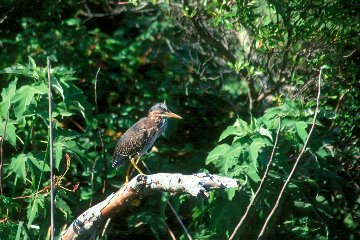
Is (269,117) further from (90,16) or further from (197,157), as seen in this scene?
(90,16)

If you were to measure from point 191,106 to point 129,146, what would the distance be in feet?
5.57

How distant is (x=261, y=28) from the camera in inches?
229

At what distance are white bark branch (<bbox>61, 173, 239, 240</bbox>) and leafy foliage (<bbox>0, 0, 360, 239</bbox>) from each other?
1.41 feet

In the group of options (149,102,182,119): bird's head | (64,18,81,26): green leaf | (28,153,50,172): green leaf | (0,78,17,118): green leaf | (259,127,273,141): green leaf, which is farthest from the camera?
(64,18,81,26): green leaf

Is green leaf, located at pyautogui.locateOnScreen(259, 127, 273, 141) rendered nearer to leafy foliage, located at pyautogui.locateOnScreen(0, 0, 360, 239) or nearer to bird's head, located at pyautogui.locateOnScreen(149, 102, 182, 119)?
leafy foliage, located at pyautogui.locateOnScreen(0, 0, 360, 239)

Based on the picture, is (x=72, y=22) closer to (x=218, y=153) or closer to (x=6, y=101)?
(x=6, y=101)

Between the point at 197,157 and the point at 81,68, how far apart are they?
6.76 ft

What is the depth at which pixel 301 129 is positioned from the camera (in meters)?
5.11

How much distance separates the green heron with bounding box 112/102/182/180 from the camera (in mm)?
5941

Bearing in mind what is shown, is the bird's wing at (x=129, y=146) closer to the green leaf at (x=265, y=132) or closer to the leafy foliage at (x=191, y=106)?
the leafy foliage at (x=191, y=106)

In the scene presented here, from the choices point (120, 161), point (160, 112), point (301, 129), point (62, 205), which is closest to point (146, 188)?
point (62, 205)

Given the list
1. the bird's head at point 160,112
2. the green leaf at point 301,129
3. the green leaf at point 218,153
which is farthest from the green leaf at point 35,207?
the green leaf at point 301,129

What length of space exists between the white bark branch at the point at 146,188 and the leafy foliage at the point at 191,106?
17.0 inches

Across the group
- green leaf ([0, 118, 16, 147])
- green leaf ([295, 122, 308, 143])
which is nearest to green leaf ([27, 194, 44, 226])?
green leaf ([0, 118, 16, 147])
